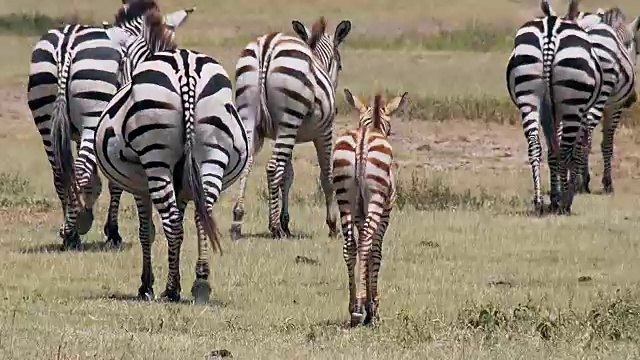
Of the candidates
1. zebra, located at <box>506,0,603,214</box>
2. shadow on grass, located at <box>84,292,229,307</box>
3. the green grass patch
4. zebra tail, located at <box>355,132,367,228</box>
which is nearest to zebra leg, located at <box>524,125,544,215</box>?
zebra, located at <box>506,0,603,214</box>

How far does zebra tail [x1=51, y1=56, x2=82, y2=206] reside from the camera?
42.3 ft

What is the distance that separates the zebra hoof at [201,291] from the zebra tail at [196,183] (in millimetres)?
435

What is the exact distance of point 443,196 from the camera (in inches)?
674

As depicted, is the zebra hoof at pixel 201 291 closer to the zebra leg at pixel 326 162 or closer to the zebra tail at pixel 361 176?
the zebra tail at pixel 361 176

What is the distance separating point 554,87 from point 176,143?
24.4 ft

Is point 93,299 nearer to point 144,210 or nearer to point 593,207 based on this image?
point 144,210

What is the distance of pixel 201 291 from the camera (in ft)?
33.9

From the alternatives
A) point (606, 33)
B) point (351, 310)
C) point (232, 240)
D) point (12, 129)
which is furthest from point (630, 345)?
point (12, 129)

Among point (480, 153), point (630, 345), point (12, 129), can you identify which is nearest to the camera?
point (630, 345)

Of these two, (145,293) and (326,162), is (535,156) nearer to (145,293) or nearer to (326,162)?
(326,162)

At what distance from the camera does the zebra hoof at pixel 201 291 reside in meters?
10.3

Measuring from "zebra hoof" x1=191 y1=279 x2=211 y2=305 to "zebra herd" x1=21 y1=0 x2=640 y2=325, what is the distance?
0.01m

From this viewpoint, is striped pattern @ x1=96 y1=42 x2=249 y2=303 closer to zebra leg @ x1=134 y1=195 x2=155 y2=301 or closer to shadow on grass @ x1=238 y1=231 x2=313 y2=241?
zebra leg @ x1=134 y1=195 x2=155 y2=301

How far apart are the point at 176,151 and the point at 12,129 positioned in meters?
15.4
